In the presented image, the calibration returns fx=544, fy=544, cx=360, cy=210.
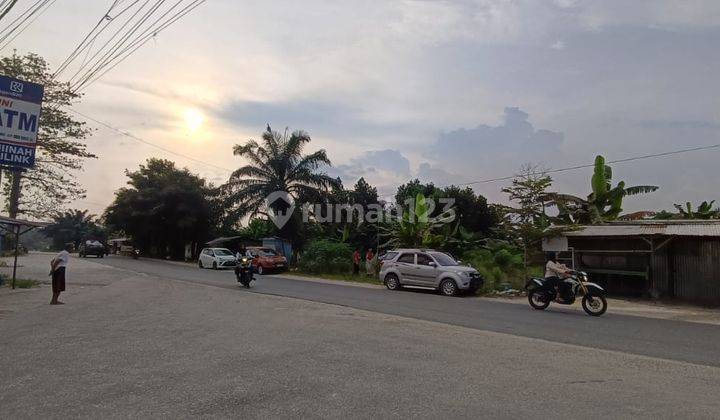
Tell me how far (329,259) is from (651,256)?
16813mm

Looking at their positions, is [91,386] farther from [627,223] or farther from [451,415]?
[627,223]

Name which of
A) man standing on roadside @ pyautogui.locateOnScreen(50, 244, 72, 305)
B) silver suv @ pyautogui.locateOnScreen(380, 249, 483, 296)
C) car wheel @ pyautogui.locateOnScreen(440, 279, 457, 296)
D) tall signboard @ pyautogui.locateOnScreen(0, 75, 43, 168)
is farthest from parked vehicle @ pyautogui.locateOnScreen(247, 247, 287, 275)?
tall signboard @ pyautogui.locateOnScreen(0, 75, 43, 168)

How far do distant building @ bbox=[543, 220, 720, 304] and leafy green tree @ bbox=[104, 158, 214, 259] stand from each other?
3368 centimetres

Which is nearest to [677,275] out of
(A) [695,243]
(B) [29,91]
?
(A) [695,243]

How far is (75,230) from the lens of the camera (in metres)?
88.1

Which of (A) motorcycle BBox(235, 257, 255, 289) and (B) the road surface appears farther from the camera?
(A) motorcycle BBox(235, 257, 255, 289)

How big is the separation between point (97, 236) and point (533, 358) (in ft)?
303

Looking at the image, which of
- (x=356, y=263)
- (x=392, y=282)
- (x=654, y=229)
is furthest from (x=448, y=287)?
(x=356, y=263)

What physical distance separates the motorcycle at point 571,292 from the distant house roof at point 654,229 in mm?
5396

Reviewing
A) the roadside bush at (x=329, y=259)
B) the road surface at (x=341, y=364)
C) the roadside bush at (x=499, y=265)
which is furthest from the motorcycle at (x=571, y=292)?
the roadside bush at (x=329, y=259)

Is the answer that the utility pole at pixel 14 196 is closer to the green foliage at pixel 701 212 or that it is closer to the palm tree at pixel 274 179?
the palm tree at pixel 274 179

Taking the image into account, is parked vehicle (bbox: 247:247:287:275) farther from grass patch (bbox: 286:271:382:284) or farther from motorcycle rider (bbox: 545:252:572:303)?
motorcycle rider (bbox: 545:252:572:303)

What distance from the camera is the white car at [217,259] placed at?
118 feet

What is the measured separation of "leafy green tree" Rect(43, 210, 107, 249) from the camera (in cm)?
8707
